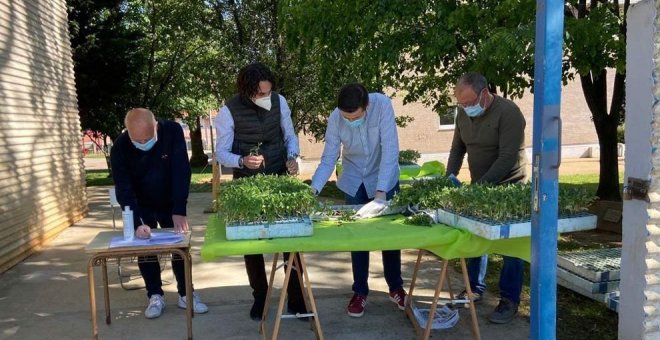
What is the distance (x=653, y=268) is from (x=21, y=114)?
6.39 m

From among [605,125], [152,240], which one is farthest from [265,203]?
[605,125]

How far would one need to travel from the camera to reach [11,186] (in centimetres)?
589

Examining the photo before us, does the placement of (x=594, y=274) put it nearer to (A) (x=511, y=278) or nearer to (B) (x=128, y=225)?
(A) (x=511, y=278)

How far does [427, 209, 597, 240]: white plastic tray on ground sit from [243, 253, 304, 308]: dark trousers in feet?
4.45

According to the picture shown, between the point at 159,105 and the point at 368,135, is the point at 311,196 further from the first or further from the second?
the point at 159,105

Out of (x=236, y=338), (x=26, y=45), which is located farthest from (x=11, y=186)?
(x=236, y=338)

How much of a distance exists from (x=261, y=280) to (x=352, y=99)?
1454mm

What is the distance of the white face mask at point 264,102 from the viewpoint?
3.67 m

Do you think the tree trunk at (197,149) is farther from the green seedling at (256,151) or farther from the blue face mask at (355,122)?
the blue face mask at (355,122)

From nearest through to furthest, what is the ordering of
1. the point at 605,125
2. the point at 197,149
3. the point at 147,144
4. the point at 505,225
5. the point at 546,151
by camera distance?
the point at 546,151
the point at 505,225
the point at 147,144
the point at 605,125
the point at 197,149

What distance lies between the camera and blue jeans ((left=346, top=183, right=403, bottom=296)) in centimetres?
388

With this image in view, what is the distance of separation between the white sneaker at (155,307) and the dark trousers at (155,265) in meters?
0.05

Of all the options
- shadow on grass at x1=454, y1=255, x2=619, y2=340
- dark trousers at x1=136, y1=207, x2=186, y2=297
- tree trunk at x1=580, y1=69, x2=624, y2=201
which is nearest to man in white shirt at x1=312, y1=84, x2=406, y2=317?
shadow on grass at x1=454, y1=255, x2=619, y2=340

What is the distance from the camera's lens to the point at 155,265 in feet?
13.6
